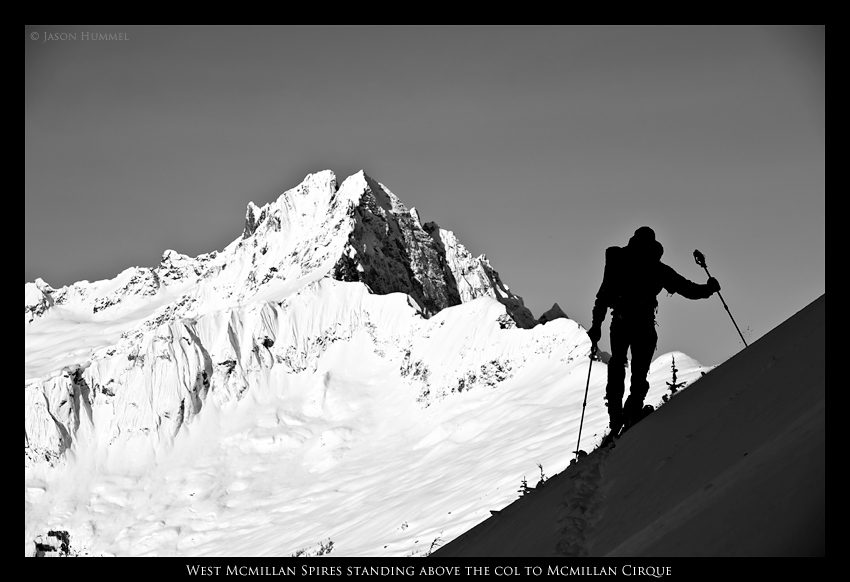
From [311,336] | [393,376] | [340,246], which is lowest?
[393,376]

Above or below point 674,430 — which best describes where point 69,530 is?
above

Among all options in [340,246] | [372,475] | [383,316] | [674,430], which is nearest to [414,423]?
[372,475]

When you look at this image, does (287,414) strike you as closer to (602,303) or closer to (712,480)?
(602,303)

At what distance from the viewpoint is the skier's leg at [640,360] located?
11102mm

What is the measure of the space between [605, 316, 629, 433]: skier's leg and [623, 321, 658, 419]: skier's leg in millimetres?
108

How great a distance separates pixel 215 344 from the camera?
5507 inches

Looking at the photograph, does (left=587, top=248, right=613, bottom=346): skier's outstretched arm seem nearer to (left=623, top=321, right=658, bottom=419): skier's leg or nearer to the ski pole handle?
(left=623, top=321, right=658, bottom=419): skier's leg

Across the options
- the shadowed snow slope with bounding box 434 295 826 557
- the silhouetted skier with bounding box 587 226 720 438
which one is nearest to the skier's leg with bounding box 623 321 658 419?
the silhouetted skier with bounding box 587 226 720 438

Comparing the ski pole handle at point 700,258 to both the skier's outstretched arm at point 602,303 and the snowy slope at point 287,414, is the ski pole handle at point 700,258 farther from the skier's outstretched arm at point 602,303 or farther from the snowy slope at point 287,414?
the snowy slope at point 287,414

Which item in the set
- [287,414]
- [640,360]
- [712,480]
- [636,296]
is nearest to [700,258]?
[636,296]
